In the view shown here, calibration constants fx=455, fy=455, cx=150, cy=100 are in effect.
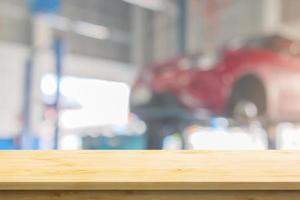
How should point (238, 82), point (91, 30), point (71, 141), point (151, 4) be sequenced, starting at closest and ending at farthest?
point (238, 82)
point (71, 141)
point (151, 4)
point (91, 30)

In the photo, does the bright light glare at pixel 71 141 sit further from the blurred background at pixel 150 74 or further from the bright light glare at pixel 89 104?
the bright light glare at pixel 89 104

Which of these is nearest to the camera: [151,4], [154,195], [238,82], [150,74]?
[154,195]

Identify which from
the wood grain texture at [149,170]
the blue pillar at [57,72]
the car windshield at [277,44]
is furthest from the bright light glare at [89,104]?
the wood grain texture at [149,170]

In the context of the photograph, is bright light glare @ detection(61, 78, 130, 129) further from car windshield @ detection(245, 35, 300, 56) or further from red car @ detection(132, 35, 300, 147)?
car windshield @ detection(245, 35, 300, 56)

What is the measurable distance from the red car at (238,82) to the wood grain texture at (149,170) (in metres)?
2.53

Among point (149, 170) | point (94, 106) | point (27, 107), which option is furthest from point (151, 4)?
point (149, 170)

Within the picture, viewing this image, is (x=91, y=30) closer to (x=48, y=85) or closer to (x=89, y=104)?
(x=48, y=85)

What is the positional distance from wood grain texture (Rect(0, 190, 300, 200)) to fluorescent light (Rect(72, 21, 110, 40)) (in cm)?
435

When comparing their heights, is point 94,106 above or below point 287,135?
above

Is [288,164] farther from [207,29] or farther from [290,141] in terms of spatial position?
[207,29]

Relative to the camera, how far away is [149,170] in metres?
0.99

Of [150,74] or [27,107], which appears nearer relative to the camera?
[150,74]

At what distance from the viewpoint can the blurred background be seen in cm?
365

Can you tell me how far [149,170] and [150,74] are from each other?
3.01 metres
